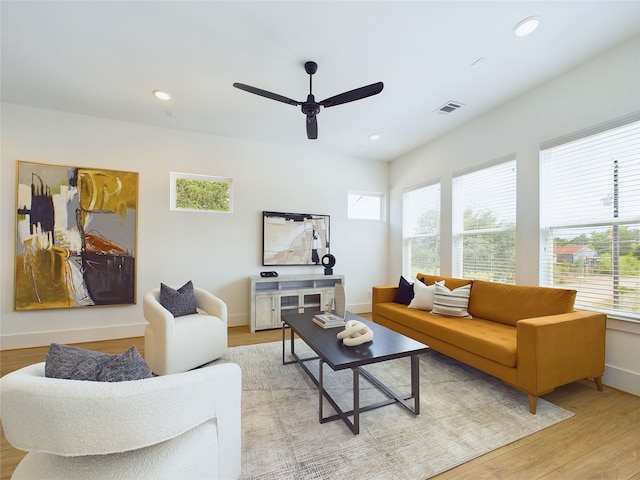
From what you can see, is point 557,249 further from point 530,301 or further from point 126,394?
point 126,394

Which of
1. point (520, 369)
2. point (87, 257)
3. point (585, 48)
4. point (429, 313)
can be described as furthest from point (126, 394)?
point (585, 48)

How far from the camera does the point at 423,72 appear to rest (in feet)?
8.70

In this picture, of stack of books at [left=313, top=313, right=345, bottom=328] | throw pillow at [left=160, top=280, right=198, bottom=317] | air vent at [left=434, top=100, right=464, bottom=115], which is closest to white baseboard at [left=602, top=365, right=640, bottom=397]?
stack of books at [left=313, top=313, right=345, bottom=328]

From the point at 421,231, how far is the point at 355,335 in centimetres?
310

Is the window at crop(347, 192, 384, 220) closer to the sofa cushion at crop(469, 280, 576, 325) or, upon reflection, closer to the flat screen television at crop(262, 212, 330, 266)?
the flat screen television at crop(262, 212, 330, 266)

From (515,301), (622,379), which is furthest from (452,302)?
(622,379)

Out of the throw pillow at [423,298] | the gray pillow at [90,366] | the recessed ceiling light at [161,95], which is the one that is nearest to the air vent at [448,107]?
the throw pillow at [423,298]

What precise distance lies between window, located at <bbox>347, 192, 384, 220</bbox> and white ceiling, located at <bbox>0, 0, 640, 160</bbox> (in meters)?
1.87

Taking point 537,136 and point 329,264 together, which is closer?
point 537,136

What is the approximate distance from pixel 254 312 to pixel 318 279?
1106 millimetres

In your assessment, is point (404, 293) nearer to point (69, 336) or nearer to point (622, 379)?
point (622, 379)

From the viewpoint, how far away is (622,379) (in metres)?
2.30

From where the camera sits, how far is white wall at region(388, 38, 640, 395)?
90.4 inches

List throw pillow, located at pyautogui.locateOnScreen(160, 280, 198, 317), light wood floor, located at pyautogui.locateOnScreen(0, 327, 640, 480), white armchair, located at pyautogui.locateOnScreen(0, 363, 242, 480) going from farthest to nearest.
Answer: throw pillow, located at pyautogui.locateOnScreen(160, 280, 198, 317) < light wood floor, located at pyautogui.locateOnScreen(0, 327, 640, 480) < white armchair, located at pyautogui.locateOnScreen(0, 363, 242, 480)
